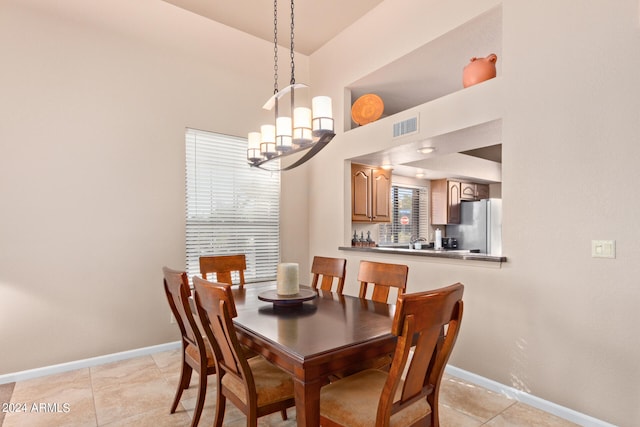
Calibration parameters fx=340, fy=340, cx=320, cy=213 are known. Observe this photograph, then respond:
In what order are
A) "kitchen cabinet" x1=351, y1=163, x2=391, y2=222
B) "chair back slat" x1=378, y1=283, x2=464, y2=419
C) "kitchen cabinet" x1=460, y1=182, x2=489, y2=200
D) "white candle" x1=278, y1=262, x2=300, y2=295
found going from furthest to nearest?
"kitchen cabinet" x1=460, y1=182, x2=489, y2=200 < "kitchen cabinet" x1=351, y1=163, x2=391, y2=222 < "white candle" x1=278, y1=262, x2=300, y2=295 < "chair back slat" x1=378, y1=283, x2=464, y2=419

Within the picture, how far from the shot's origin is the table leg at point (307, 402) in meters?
1.35

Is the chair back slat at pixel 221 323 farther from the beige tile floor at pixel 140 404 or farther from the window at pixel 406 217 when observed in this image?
the window at pixel 406 217

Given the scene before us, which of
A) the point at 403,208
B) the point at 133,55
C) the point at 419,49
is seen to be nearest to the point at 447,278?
the point at 419,49

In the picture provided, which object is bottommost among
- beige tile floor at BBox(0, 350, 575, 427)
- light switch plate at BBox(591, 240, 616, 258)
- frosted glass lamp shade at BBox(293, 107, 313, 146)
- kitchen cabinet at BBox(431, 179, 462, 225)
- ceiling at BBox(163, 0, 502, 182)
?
beige tile floor at BBox(0, 350, 575, 427)

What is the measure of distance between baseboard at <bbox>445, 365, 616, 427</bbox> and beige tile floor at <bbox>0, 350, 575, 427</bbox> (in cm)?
4

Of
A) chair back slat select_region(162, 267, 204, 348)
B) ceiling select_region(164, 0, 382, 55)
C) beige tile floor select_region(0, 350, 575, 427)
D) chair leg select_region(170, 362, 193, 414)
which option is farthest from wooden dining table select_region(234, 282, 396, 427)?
ceiling select_region(164, 0, 382, 55)

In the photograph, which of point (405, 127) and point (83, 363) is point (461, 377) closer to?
point (405, 127)

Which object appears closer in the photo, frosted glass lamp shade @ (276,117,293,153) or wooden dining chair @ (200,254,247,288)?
frosted glass lamp shade @ (276,117,293,153)

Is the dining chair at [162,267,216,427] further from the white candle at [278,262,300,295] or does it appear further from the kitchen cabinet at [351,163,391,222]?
the kitchen cabinet at [351,163,391,222]

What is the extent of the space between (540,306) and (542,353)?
31cm

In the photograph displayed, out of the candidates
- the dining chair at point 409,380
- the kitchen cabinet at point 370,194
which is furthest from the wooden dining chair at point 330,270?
the kitchen cabinet at point 370,194

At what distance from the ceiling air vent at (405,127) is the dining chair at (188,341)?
2.37 metres

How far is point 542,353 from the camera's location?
7.52 feet

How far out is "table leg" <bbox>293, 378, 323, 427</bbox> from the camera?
1.35 meters
